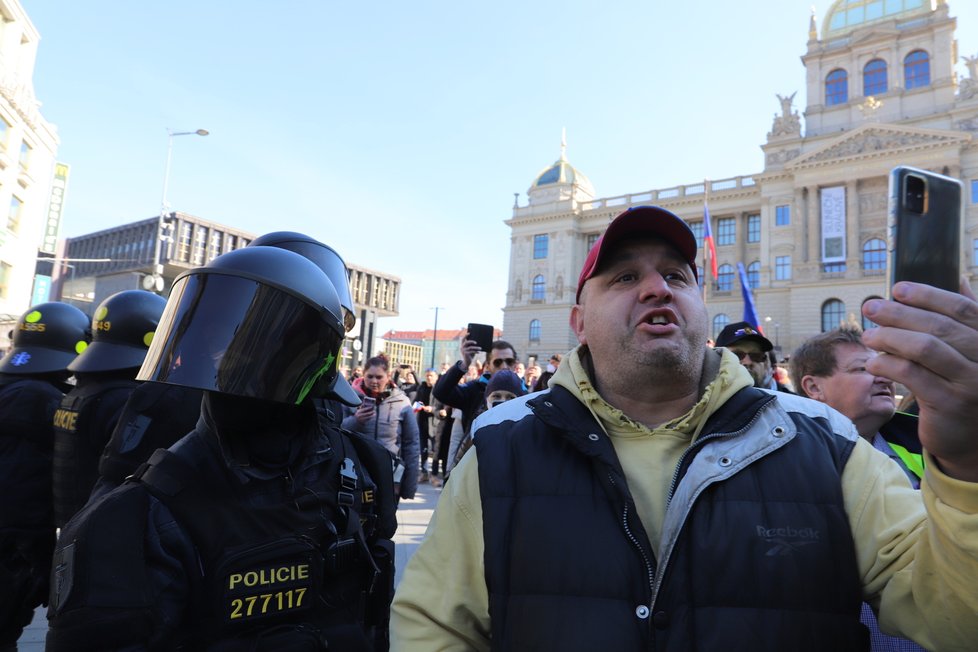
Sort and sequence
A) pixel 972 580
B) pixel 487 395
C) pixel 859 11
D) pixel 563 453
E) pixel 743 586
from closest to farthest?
1. pixel 972 580
2. pixel 743 586
3. pixel 563 453
4. pixel 487 395
5. pixel 859 11

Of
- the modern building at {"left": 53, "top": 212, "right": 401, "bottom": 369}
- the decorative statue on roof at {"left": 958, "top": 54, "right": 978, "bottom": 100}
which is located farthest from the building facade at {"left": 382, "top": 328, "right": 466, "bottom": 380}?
the decorative statue on roof at {"left": 958, "top": 54, "right": 978, "bottom": 100}

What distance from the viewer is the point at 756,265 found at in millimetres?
41406

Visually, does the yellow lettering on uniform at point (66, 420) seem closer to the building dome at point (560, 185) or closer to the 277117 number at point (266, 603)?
the 277117 number at point (266, 603)

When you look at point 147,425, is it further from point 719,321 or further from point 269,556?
point 719,321

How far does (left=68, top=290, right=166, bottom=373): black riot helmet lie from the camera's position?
9.46 feet

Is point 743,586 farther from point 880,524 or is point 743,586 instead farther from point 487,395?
point 487,395

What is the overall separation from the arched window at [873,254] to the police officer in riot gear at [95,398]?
39.3 meters

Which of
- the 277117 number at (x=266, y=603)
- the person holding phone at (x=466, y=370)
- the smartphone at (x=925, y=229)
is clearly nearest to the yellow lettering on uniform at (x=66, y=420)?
the 277117 number at (x=266, y=603)

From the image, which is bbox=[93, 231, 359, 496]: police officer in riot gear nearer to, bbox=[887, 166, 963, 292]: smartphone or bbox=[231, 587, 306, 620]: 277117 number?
bbox=[231, 587, 306, 620]: 277117 number

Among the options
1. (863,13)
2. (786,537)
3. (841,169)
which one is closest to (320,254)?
(786,537)

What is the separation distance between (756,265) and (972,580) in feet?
146

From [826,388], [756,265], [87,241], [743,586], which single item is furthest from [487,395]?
[87,241]

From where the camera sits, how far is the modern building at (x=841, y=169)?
110ft

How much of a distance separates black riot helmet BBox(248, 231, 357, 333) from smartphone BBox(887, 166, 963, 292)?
2482 millimetres
